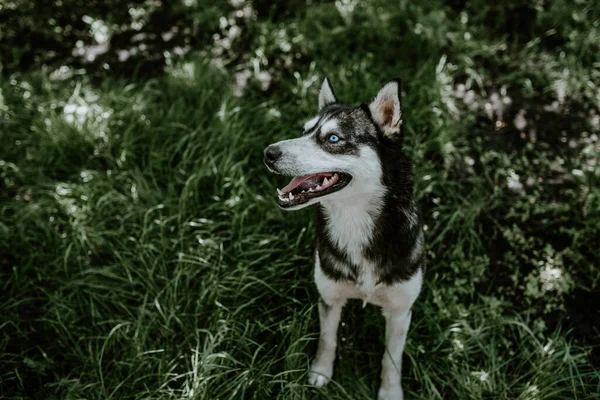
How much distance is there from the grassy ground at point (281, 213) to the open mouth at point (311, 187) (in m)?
0.93

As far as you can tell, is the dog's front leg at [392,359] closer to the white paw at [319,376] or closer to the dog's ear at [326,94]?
the white paw at [319,376]

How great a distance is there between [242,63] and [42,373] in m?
3.30

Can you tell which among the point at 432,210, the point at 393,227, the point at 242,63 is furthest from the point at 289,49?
the point at 393,227

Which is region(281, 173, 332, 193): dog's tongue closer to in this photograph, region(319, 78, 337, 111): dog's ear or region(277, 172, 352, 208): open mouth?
region(277, 172, 352, 208): open mouth

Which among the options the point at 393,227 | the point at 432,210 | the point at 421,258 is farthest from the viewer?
the point at 432,210

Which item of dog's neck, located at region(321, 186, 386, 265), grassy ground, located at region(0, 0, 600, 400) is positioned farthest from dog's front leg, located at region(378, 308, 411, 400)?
dog's neck, located at region(321, 186, 386, 265)

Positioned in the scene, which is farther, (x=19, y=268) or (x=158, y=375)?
(x=19, y=268)

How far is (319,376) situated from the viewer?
9.04 ft

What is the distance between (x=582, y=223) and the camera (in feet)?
11.3

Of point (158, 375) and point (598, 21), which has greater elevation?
point (598, 21)

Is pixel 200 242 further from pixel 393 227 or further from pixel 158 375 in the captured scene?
pixel 393 227

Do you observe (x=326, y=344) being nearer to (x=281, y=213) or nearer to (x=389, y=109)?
(x=281, y=213)

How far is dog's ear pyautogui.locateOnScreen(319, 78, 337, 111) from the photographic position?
8.59 feet

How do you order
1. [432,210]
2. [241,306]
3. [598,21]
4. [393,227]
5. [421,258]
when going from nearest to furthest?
1. [393,227]
2. [421,258]
3. [241,306]
4. [432,210]
5. [598,21]
